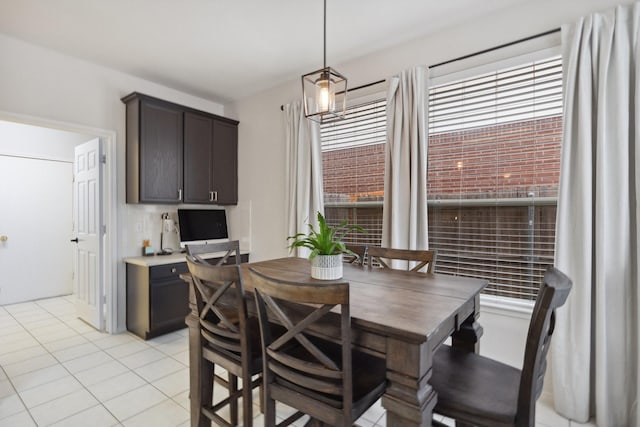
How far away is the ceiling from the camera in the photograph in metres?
2.39

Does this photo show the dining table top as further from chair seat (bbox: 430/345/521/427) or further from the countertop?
the countertop

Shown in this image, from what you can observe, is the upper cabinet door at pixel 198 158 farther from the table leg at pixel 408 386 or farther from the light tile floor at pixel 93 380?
the table leg at pixel 408 386

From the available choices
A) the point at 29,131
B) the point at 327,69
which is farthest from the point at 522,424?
the point at 29,131

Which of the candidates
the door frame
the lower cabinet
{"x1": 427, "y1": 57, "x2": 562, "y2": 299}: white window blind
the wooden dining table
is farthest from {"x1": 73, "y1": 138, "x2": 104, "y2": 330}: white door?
{"x1": 427, "y1": 57, "x2": 562, "y2": 299}: white window blind

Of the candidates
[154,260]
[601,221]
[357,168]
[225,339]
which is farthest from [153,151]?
[601,221]

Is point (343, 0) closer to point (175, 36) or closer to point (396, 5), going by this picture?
point (396, 5)

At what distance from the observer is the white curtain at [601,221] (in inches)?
75.7

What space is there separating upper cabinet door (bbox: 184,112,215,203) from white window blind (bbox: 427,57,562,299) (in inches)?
103

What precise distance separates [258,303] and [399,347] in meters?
0.59

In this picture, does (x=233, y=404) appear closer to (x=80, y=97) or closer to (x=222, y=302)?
(x=222, y=302)

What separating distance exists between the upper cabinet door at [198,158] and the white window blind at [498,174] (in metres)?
2.61

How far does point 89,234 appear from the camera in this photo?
3.64 metres

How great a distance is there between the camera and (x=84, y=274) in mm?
3799

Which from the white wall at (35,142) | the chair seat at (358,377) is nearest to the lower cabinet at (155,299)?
the chair seat at (358,377)
